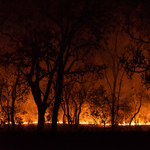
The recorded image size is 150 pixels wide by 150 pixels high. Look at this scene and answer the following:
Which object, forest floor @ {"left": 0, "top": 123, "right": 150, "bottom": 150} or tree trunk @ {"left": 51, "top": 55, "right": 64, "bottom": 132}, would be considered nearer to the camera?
forest floor @ {"left": 0, "top": 123, "right": 150, "bottom": 150}

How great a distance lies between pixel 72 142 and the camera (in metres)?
8.90

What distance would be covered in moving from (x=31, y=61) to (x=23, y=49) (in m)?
0.77

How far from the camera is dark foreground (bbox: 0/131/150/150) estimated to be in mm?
8273

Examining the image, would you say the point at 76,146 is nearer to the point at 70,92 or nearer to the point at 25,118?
the point at 70,92

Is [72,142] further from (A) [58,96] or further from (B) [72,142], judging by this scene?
(A) [58,96]

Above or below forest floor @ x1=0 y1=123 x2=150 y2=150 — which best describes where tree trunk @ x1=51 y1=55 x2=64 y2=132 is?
above

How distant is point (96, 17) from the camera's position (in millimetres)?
13266

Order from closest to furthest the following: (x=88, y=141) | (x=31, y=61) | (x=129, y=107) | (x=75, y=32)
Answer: (x=88, y=141) → (x=31, y=61) → (x=75, y=32) → (x=129, y=107)

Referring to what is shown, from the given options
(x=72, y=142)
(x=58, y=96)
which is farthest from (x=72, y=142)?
(x=58, y=96)

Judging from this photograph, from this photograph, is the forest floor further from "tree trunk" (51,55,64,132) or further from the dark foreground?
"tree trunk" (51,55,64,132)

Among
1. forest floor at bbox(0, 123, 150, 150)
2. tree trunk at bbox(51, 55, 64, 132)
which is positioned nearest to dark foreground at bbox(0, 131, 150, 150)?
forest floor at bbox(0, 123, 150, 150)

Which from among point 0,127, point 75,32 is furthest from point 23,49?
point 0,127

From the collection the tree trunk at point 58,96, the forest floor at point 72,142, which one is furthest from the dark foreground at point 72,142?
the tree trunk at point 58,96

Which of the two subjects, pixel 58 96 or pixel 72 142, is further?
pixel 58 96
